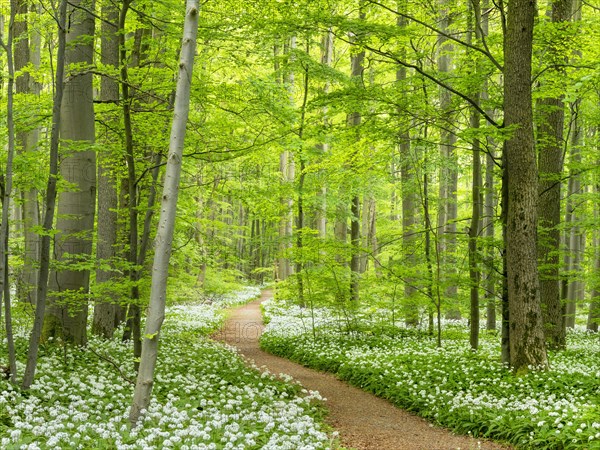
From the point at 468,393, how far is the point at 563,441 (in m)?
2.39

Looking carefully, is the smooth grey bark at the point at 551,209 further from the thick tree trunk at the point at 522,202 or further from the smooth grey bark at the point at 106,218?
the smooth grey bark at the point at 106,218

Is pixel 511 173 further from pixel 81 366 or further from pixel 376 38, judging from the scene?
pixel 81 366

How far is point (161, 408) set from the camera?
6699 mm

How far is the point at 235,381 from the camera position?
9305mm

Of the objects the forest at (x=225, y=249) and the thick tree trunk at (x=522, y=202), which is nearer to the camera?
the forest at (x=225, y=249)

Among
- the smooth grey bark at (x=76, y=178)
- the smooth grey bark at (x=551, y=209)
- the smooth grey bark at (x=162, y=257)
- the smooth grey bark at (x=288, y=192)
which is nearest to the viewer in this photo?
the smooth grey bark at (x=162, y=257)

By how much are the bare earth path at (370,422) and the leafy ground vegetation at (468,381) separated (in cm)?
24

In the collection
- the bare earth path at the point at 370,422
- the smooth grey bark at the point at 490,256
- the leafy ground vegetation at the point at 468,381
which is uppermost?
the smooth grey bark at the point at 490,256

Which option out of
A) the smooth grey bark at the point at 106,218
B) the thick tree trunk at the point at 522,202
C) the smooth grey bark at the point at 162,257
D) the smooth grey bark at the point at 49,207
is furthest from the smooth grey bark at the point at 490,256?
the smooth grey bark at the point at 106,218

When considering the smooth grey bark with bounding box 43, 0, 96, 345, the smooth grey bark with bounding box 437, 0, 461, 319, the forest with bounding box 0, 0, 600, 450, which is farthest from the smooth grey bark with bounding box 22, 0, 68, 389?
the smooth grey bark with bounding box 437, 0, 461, 319

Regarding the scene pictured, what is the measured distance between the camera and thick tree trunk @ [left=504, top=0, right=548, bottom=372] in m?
9.10

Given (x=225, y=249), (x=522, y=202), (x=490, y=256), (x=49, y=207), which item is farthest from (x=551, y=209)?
(x=49, y=207)

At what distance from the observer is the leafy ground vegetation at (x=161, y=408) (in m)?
5.21

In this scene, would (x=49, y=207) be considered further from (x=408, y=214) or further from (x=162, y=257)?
(x=408, y=214)
